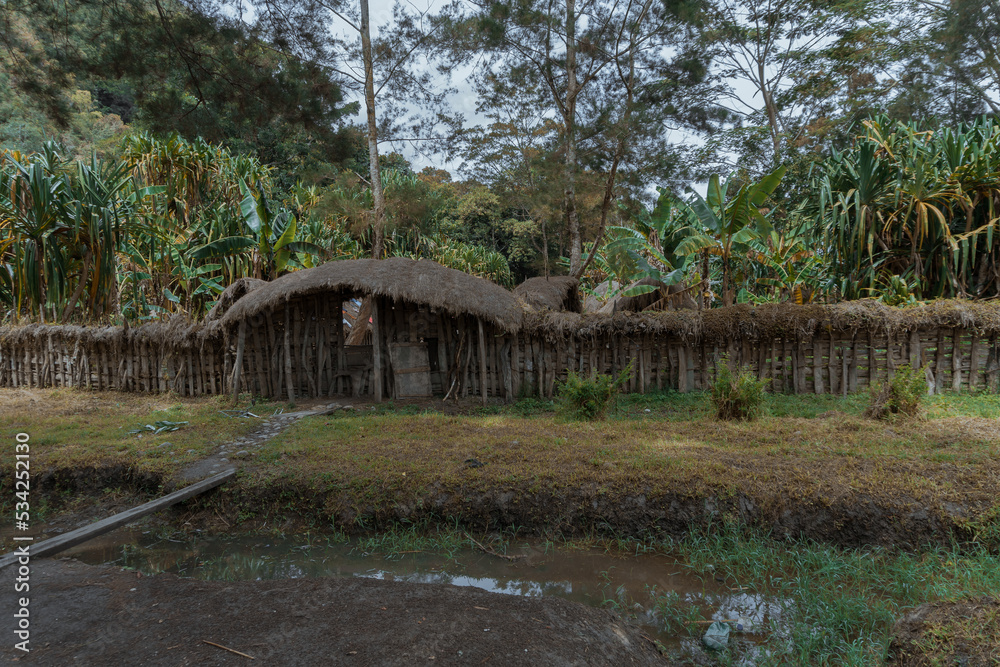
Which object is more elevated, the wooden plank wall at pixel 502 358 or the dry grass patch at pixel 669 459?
the wooden plank wall at pixel 502 358

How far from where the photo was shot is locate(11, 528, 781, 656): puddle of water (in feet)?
11.6

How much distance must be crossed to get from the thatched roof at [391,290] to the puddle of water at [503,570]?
4831 mm

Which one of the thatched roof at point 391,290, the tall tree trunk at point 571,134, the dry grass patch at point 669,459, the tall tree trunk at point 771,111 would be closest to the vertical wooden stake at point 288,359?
the thatched roof at point 391,290

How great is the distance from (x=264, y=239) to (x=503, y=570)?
10.8 meters

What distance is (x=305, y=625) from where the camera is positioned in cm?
304

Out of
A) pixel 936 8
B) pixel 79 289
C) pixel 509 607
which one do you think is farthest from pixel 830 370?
pixel 79 289

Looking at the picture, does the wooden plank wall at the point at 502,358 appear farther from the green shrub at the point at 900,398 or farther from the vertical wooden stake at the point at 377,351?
the green shrub at the point at 900,398

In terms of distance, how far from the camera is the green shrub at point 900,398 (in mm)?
6707

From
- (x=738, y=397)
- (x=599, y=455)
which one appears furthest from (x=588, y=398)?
(x=599, y=455)

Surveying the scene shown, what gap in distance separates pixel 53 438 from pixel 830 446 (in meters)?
9.05

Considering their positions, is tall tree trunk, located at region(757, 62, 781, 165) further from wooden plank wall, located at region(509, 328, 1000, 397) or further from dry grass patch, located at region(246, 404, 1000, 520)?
dry grass patch, located at region(246, 404, 1000, 520)

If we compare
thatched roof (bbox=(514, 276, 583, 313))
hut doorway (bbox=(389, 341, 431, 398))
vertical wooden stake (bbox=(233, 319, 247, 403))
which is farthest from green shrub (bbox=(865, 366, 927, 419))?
vertical wooden stake (bbox=(233, 319, 247, 403))

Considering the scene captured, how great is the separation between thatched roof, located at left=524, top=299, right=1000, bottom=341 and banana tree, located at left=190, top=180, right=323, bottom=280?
639cm

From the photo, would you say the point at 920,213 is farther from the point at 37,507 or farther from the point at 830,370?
the point at 37,507
